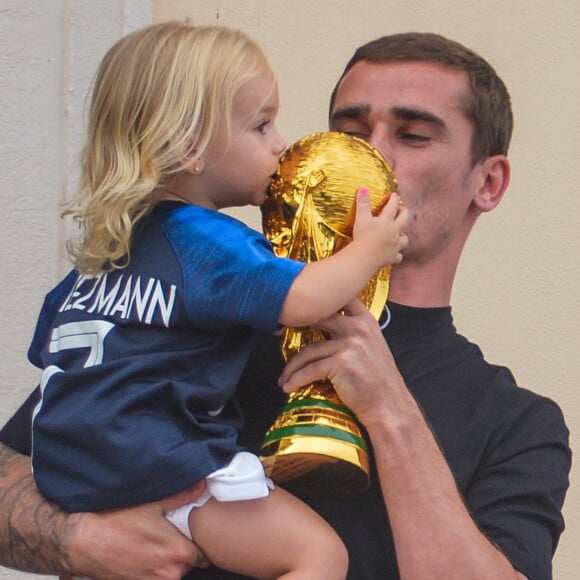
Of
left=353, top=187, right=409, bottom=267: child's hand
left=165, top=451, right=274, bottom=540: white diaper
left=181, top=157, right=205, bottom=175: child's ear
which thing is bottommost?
left=165, top=451, right=274, bottom=540: white diaper

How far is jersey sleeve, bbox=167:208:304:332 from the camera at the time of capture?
1897mm

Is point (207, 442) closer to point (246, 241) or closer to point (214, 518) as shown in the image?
point (214, 518)

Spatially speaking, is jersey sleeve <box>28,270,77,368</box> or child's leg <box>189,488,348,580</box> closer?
child's leg <box>189,488,348,580</box>

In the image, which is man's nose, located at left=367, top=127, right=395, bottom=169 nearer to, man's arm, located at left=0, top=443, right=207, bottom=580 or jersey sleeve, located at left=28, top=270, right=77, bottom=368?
jersey sleeve, located at left=28, top=270, right=77, bottom=368

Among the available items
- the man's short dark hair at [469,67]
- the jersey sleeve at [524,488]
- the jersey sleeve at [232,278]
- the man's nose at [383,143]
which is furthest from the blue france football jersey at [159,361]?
the man's short dark hair at [469,67]

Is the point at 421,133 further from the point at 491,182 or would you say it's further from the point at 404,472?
the point at 404,472

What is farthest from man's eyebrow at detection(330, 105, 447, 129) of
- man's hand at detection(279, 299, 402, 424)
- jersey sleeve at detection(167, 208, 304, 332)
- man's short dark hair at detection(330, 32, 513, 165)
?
jersey sleeve at detection(167, 208, 304, 332)

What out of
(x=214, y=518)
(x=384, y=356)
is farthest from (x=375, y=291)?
(x=214, y=518)

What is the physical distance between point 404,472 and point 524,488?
23cm

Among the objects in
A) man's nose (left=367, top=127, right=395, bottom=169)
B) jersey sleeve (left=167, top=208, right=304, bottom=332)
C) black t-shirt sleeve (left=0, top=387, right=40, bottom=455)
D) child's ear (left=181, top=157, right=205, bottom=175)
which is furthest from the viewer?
man's nose (left=367, top=127, right=395, bottom=169)

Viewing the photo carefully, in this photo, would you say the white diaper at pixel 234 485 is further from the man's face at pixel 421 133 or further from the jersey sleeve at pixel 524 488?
the man's face at pixel 421 133

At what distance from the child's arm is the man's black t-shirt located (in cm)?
35

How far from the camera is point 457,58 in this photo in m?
2.76

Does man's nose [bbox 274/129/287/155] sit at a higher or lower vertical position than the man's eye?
higher
